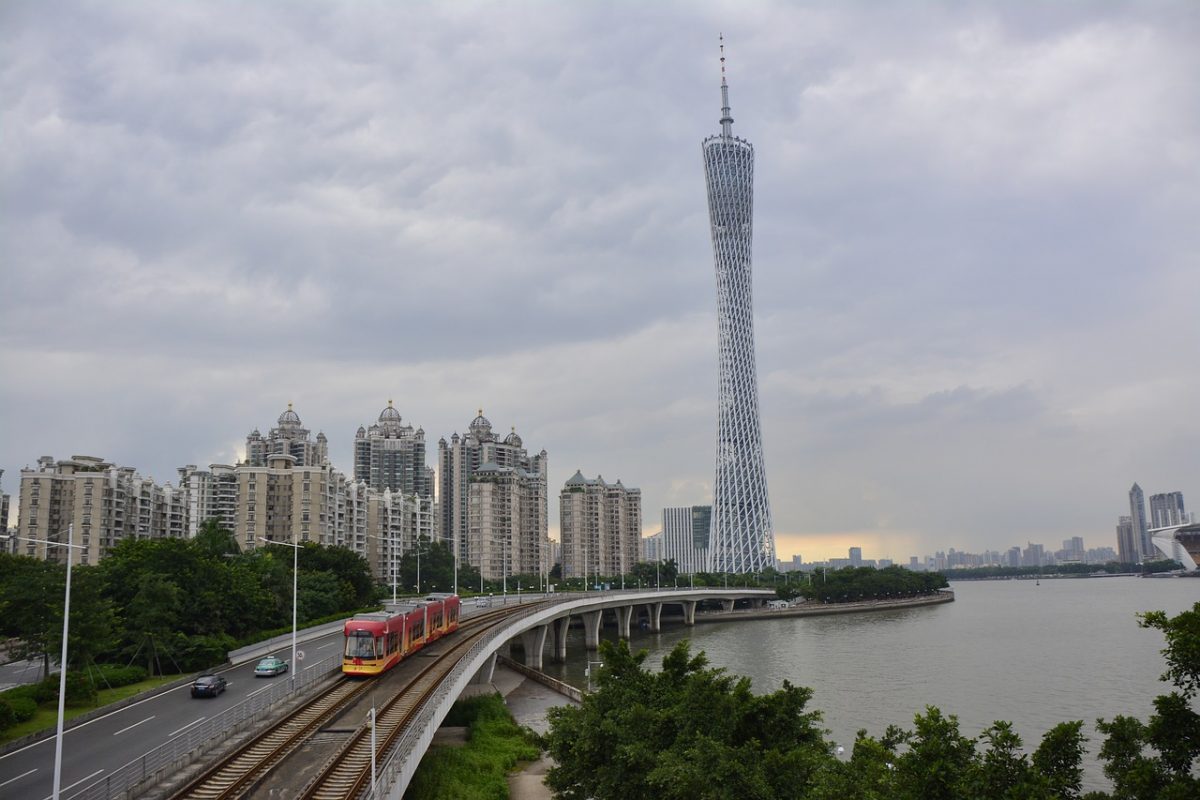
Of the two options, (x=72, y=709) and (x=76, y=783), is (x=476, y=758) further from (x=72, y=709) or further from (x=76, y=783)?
(x=72, y=709)

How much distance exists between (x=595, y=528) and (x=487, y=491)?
20.0 m

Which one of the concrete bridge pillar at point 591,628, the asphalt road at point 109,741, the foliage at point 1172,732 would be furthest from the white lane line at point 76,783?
the concrete bridge pillar at point 591,628

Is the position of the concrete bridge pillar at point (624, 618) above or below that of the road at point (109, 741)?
below

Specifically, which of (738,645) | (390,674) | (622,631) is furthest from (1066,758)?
(622,631)

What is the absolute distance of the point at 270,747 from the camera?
18.4 meters

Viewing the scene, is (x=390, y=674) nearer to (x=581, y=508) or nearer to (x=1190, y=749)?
(x=1190, y=749)

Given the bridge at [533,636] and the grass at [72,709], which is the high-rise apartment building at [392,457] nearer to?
the bridge at [533,636]

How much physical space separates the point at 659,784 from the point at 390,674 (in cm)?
1532

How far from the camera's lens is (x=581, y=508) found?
12256cm

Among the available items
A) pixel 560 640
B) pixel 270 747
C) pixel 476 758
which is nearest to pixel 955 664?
pixel 560 640

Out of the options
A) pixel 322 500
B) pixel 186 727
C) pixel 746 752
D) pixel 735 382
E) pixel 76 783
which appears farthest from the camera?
pixel 735 382

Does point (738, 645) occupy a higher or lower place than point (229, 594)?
lower

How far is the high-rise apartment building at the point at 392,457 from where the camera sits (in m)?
136

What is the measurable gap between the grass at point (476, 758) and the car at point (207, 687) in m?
7.10
